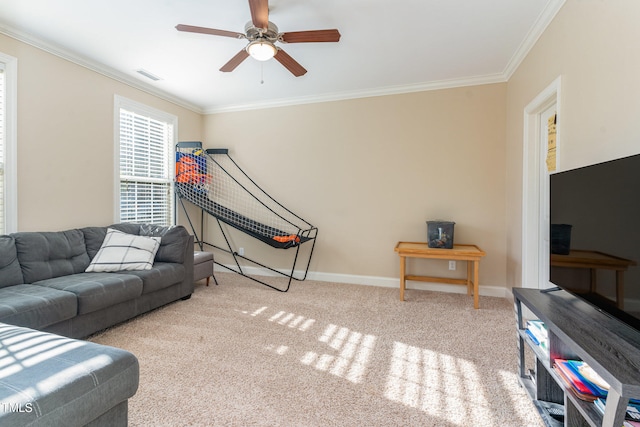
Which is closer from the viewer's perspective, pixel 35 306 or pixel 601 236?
pixel 601 236

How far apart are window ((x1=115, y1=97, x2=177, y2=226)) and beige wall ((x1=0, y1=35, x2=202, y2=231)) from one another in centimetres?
15

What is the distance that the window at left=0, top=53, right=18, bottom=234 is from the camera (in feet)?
8.56

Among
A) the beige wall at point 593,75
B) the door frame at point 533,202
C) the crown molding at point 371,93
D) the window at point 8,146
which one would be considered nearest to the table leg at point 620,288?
the beige wall at point 593,75

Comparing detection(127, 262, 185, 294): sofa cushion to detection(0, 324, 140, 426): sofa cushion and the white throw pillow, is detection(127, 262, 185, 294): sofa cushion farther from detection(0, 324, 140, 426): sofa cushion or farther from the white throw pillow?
detection(0, 324, 140, 426): sofa cushion

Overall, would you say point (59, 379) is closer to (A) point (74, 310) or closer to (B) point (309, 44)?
(A) point (74, 310)

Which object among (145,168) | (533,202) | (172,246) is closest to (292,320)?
(172,246)

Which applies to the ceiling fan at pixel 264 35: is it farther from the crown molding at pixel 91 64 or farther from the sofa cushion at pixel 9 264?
the sofa cushion at pixel 9 264

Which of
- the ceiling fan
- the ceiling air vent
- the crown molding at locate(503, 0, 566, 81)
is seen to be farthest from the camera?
the ceiling air vent

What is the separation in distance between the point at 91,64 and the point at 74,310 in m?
2.55

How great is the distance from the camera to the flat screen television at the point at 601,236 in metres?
1.14

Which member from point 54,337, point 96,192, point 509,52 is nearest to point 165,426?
point 54,337

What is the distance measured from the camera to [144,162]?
3.96m

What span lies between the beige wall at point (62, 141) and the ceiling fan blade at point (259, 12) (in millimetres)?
2231

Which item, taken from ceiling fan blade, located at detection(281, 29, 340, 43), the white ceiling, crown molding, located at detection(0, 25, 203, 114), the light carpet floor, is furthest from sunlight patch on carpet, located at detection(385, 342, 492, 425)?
crown molding, located at detection(0, 25, 203, 114)
